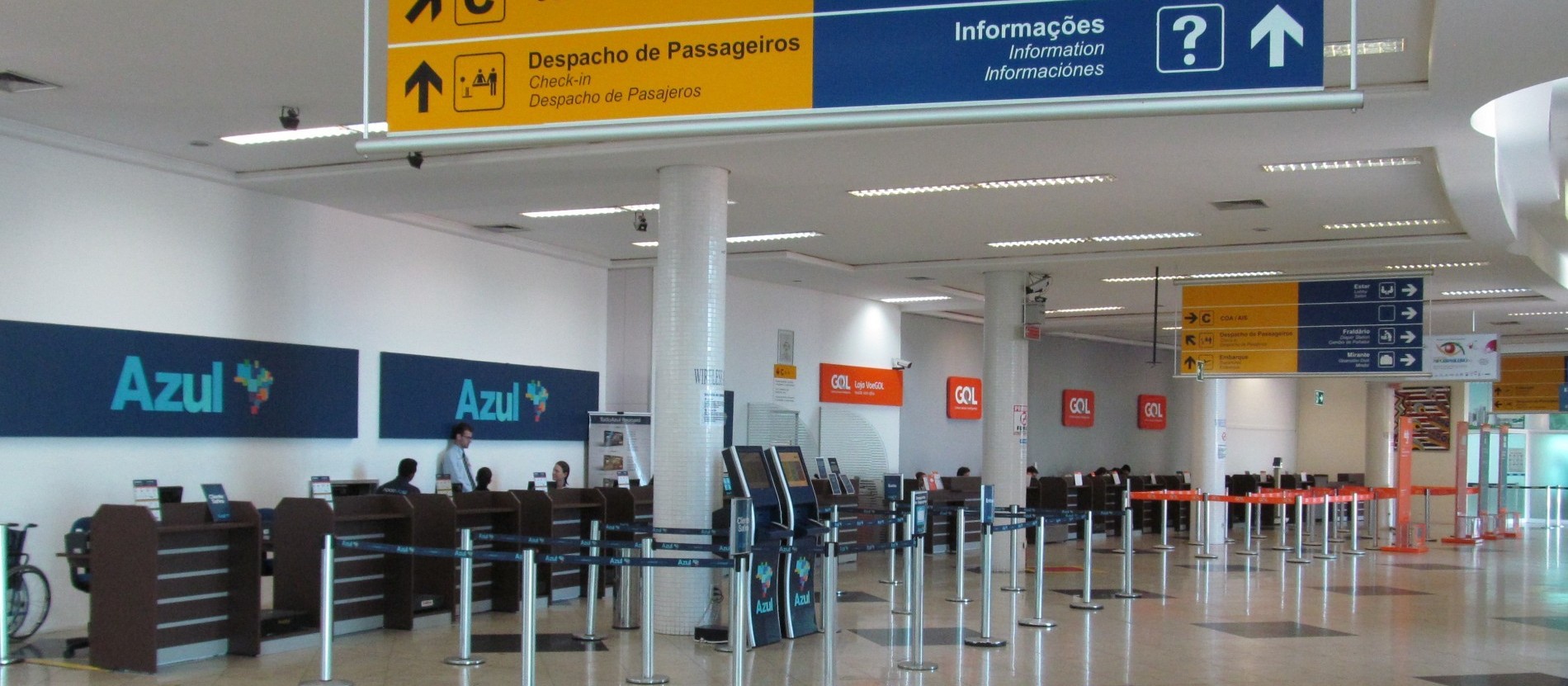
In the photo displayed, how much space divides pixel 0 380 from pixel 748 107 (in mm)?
6905

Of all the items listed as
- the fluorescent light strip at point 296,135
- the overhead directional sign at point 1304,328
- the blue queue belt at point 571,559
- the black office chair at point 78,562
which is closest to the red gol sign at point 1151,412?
the overhead directional sign at point 1304,328

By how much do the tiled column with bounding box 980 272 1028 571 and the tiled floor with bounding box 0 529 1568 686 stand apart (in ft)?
4.40

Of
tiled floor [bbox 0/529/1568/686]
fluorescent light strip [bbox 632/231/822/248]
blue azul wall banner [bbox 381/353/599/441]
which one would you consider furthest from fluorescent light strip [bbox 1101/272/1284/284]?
blue azul wall banner [bbox 381/353/599/441]

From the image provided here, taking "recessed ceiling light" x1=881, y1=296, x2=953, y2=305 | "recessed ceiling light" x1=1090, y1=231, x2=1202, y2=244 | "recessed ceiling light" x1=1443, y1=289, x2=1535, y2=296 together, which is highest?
"recessed ceiling light" x1=1090, y1=231, x2=1202, y2=244

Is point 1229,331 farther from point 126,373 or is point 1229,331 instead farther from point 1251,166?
point 126,373

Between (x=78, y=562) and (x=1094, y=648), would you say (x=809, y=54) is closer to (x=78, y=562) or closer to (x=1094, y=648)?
(x=1094, y=648)

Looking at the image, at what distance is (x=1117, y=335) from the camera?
78.3 ft

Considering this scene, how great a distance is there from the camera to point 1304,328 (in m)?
13.5

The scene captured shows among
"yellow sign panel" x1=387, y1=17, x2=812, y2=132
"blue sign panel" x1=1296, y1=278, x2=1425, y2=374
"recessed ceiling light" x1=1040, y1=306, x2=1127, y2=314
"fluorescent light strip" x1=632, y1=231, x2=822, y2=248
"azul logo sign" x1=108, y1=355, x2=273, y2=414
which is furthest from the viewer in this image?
"recessed ceiling light" x1=1040, y1=306, x2=1127, y2=314

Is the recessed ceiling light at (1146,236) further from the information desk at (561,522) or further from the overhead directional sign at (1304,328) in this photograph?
the information desk at (561,522)

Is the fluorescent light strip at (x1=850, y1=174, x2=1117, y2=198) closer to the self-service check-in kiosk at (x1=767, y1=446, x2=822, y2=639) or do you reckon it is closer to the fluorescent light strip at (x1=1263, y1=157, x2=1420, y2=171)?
the fluorescent light strip at (x1=1263, y1=157, x2=1420, y2=171)

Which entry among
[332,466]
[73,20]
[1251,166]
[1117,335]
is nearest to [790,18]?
[73,20]

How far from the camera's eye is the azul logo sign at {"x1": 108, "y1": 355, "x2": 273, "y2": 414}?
9.34 meters

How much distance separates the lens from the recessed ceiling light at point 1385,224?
11.2m
